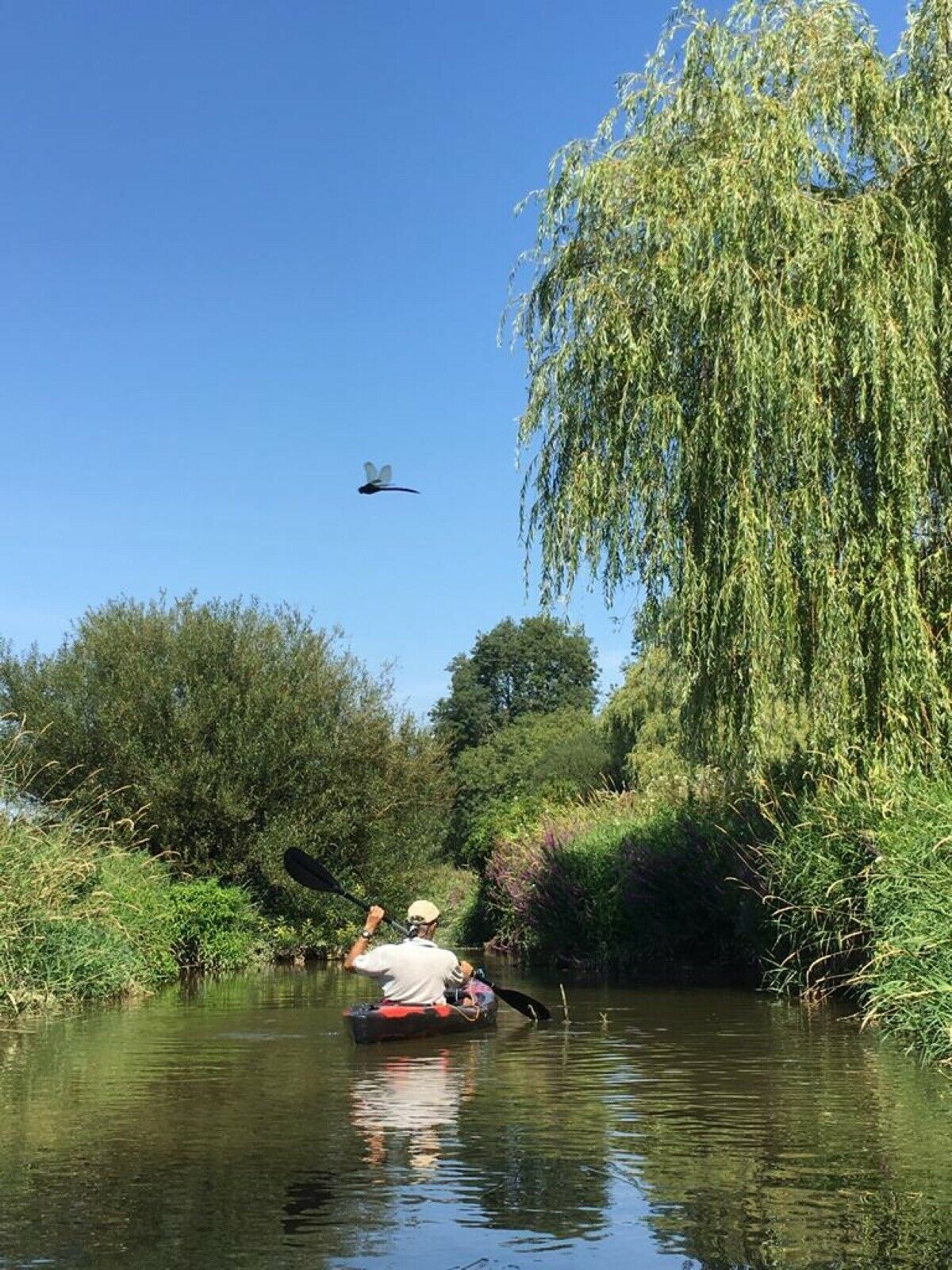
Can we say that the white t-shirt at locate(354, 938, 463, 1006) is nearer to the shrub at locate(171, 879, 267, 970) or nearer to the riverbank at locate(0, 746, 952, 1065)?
the riverbank at locate(0, 746, 952, 1065)

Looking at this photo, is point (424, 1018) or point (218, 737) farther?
point (218, 737)

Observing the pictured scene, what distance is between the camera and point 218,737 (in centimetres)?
2989

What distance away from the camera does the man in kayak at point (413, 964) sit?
46.6 ft

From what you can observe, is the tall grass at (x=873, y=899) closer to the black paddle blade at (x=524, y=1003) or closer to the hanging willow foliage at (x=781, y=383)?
the hanging willow foliage at (x=781, y=383)

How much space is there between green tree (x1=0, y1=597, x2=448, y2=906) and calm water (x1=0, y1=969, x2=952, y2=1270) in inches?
592

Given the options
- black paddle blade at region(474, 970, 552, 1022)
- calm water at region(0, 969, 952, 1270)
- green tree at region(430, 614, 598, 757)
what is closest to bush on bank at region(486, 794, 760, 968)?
black paddle blade at region(474, 970, 552, 1022)

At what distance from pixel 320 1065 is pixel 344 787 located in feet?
63.4

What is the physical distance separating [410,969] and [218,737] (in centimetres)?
1626

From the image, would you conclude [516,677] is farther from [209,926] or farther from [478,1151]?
[478,1151]

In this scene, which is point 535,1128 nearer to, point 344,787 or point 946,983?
point 946,983

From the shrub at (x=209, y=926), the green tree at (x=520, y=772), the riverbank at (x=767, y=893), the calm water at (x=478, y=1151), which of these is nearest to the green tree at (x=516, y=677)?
the green tree at (x=520, y=772)

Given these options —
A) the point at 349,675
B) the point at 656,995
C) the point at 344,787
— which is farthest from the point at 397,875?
the point at 656,995

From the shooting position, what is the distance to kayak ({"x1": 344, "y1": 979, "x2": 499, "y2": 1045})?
45.6 ft

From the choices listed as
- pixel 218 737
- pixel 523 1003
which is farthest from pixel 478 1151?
pixel 218 737
